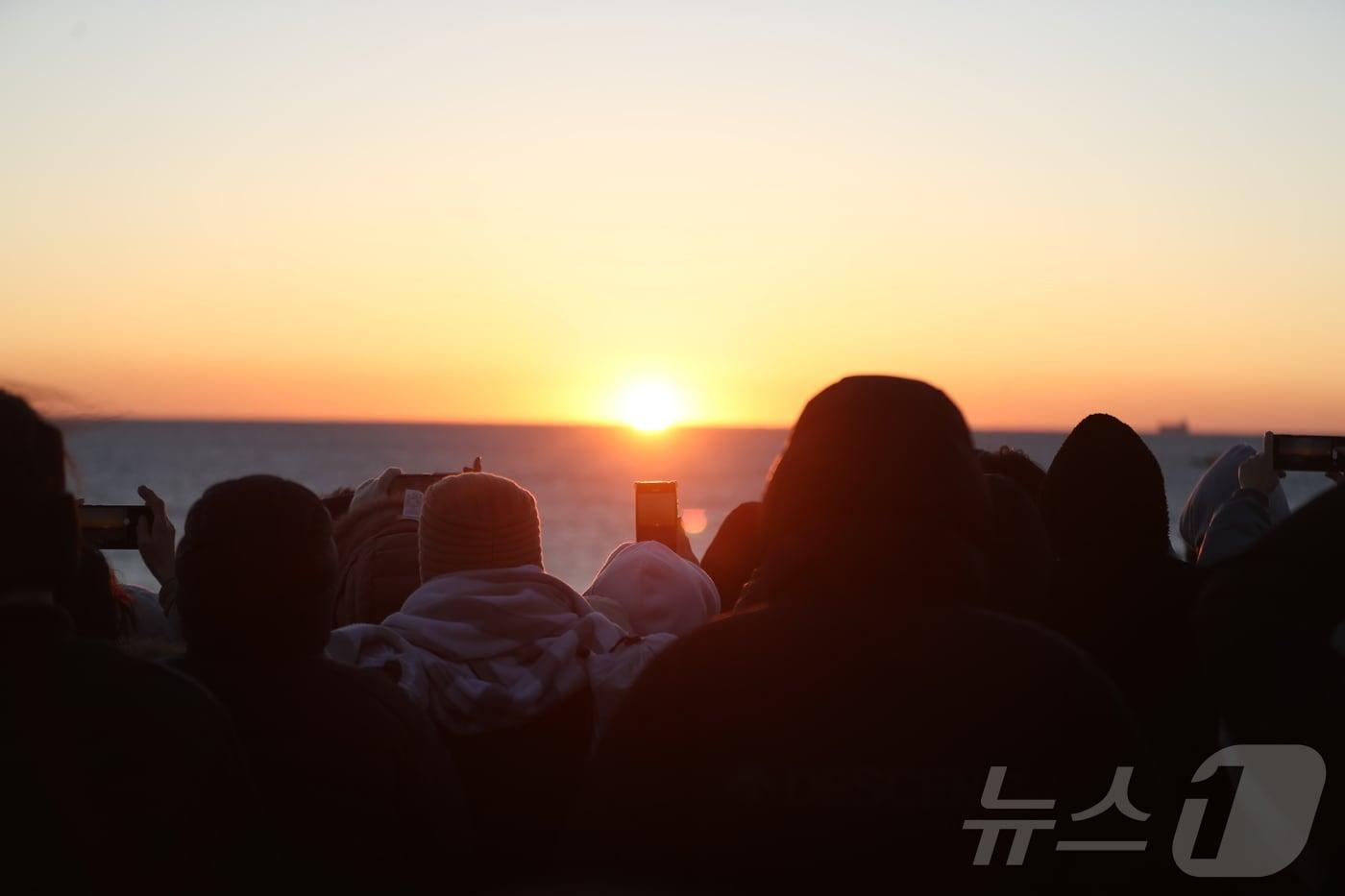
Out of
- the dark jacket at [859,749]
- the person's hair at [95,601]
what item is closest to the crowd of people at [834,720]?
the dark jacket at [859,749]

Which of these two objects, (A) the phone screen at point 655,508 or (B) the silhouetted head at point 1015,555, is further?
(A) the phone screen at point 655,508

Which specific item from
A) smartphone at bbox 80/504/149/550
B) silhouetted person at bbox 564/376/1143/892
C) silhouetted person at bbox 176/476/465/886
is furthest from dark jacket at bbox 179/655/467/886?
smartphone at bbox 80/504/149/550

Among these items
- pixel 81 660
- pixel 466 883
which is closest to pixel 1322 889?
pixel 466 883

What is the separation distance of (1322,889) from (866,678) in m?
0.80

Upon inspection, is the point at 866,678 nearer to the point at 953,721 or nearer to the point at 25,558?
the point at 953,721

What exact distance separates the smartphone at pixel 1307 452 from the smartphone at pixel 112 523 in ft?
13.6

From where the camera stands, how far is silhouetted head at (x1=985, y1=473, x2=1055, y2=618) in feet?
13.4

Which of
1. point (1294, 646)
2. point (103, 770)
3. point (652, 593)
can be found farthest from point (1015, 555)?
point (103, 770)

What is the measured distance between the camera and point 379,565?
4906 mm

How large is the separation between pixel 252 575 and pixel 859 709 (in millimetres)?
1414

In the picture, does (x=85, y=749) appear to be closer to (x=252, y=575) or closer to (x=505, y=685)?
(x=252, y=575)

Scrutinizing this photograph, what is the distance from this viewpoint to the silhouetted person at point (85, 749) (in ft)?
7.75

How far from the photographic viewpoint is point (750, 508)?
18.9 feet

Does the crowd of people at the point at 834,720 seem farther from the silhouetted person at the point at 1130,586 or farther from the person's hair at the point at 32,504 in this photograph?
the silhouetted person at the point at 1130,586
